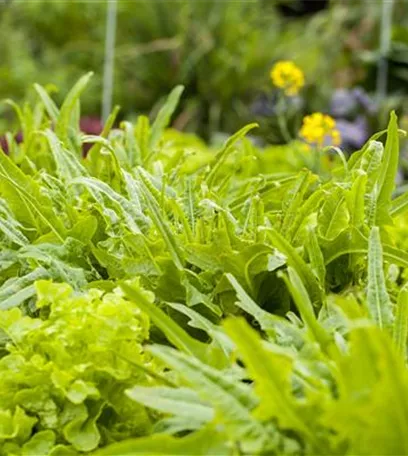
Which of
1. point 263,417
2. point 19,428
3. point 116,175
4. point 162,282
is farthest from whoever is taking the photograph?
point 116,175

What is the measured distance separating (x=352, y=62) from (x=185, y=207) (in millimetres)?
2870

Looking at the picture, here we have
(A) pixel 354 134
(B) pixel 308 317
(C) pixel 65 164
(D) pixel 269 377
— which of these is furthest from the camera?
(A) pixel 354 134

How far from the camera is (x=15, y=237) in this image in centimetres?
81

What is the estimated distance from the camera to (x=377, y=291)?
63 centimetres

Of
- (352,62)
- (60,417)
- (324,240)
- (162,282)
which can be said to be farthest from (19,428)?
(352,62)

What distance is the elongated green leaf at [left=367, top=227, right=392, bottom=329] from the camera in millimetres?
618

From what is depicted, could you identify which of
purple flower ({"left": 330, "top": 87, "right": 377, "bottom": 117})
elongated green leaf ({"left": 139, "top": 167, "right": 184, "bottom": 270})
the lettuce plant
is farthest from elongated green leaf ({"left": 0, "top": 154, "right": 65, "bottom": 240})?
purple flower ({"left": 330, "top": 87, "right": 377, "bottom": 117})

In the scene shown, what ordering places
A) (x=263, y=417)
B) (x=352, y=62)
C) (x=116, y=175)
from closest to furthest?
(x=263, y=417)
(x=116, y=175)
(x=352, y=62)

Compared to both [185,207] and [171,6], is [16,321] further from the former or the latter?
[171,6]

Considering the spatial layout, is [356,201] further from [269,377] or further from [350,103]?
[350,103]

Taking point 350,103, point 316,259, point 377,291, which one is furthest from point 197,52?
point 377,291

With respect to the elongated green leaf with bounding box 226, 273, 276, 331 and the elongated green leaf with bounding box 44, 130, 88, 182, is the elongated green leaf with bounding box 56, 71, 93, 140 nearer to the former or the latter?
the elongated green leaf with bounding box 44, 130, 88, 182

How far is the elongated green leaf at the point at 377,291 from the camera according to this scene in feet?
2.03

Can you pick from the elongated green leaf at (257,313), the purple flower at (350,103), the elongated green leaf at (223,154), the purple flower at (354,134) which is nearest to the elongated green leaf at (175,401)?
the elongated green leaf at (257,313)
